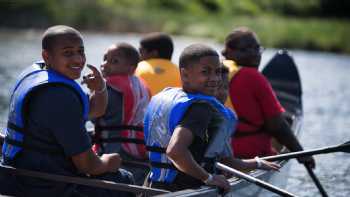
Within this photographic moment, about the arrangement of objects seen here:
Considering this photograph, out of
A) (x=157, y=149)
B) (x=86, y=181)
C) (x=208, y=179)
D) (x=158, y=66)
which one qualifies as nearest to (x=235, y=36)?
(x=158, y=66)

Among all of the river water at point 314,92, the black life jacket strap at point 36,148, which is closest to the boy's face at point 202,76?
the black life jacket strap at point 36,148

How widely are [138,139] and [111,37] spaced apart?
22.4 m

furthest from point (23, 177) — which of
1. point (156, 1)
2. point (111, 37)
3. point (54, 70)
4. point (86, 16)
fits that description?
point (156, 1)

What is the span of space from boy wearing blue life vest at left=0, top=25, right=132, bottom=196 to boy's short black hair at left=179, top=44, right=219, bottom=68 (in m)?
0.55

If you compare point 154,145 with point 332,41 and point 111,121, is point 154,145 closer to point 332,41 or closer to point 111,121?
point 111,121

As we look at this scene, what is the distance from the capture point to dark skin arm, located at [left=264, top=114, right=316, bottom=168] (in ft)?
20.6

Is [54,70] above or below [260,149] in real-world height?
above

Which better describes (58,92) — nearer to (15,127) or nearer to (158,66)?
(15,127)

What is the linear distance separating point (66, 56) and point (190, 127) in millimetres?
743

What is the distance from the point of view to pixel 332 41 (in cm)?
2805

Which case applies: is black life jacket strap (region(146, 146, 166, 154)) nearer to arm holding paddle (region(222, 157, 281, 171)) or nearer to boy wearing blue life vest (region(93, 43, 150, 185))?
arm holding paddle (region(222, 157, 281, 171))

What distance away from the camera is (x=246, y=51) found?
20.7ft

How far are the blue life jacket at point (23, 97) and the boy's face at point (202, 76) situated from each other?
58 centimetres

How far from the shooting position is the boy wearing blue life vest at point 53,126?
3998mm
